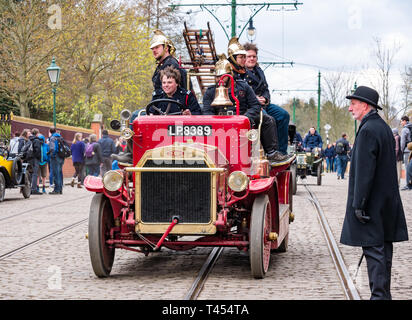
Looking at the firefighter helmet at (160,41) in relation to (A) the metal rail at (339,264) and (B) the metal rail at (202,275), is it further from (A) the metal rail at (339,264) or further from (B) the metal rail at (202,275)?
(A) the metal rail at (339,264)

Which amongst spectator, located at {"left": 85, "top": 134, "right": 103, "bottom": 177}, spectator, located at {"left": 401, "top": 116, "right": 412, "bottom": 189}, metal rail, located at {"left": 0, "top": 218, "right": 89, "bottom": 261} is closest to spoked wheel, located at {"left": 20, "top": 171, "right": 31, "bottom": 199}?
spectator, located at {"left": 85, "top": 134, "right": 103, "bottom": 177}

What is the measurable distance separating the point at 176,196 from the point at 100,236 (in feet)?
2.75

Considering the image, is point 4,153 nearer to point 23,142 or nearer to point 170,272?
point 23,142

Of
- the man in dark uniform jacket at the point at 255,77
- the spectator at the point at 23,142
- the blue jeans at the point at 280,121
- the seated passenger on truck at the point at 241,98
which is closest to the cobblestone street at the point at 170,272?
the blue jeans at the point at 280,121

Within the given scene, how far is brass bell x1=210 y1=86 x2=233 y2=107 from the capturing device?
827 centimetres

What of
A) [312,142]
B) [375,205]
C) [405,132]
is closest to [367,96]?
[375,205]

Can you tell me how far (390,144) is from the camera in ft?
18.8

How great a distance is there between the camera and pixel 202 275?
24.8ft

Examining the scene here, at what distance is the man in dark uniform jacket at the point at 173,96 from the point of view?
8.48m

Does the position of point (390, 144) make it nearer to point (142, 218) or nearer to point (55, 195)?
point (142, 218)

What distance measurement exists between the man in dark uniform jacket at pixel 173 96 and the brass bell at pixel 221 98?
1.08 feet

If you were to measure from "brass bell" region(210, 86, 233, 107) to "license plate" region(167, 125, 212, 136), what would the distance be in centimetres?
53

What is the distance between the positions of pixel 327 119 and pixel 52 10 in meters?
36.6
